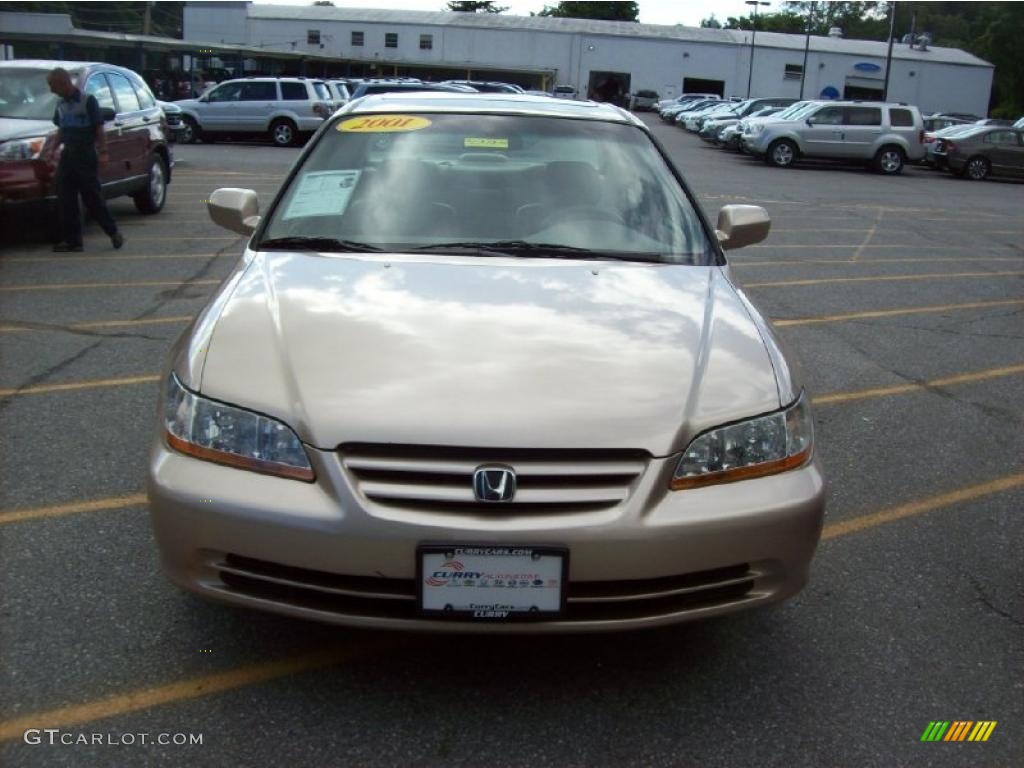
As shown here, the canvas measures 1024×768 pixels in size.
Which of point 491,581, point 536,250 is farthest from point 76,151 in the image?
point 491,581

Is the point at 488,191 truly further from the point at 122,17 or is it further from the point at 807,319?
the point at 122,17

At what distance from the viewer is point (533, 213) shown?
394 centimetres

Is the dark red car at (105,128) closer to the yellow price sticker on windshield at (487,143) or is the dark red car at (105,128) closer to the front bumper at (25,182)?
the front bumper at (25,182)

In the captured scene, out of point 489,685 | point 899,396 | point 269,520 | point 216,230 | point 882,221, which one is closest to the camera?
point 269,520

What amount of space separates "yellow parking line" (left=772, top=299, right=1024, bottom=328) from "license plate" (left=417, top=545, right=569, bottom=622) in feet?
17.4

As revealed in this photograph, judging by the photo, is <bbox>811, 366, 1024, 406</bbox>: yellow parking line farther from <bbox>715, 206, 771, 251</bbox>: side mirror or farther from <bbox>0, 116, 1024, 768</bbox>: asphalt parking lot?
<bbox>715, 206, 771, 251</bbox>: side mirror

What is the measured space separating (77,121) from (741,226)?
22.6ft

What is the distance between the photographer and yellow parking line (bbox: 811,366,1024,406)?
19.3 ft

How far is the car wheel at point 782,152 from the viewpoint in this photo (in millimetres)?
26609

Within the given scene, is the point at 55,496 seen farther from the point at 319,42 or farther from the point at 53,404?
the point at 319,42

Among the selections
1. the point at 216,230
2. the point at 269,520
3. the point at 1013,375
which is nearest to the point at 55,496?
the point at 269,520

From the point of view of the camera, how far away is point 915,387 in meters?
6.20

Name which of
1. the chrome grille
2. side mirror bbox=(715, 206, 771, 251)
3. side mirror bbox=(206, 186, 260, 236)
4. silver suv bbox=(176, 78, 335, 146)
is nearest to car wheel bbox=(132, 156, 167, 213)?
side mirror bbox=(206, 186, 260, 236)

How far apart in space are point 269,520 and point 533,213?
183 cm
